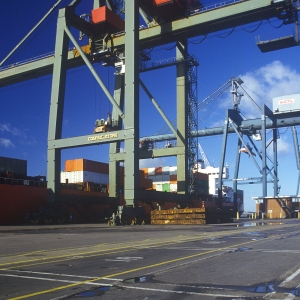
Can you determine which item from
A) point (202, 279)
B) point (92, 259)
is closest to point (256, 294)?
point (202, 279)

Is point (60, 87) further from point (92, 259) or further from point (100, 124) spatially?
point (92, 259)

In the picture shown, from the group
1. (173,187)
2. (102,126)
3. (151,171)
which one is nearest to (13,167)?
(102,126)

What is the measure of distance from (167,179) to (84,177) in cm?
2628

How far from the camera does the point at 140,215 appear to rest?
115ft

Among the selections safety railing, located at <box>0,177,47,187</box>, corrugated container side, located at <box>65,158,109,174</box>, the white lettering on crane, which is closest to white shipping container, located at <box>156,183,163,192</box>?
corrugated container side, located at <box>65,158,109,174</box>

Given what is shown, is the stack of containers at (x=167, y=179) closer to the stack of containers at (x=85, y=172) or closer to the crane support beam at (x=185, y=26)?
the stack of containers at (x=85, y=172)

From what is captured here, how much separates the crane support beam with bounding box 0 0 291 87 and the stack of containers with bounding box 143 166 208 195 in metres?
34.0

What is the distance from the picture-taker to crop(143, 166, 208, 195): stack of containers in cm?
7375

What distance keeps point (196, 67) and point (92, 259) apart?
134ft

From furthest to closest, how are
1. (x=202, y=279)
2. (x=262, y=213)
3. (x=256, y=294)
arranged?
(x=262, y=213) < (x=202, y=279) < (x=256, y=294)

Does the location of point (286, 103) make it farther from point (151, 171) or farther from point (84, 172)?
point (84, 172)

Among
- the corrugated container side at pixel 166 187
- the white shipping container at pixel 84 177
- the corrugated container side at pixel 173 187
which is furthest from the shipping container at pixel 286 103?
the white shipping container at pixel 84 177

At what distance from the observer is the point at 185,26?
38844 mm

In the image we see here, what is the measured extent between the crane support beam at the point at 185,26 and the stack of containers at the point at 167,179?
3399 cm
